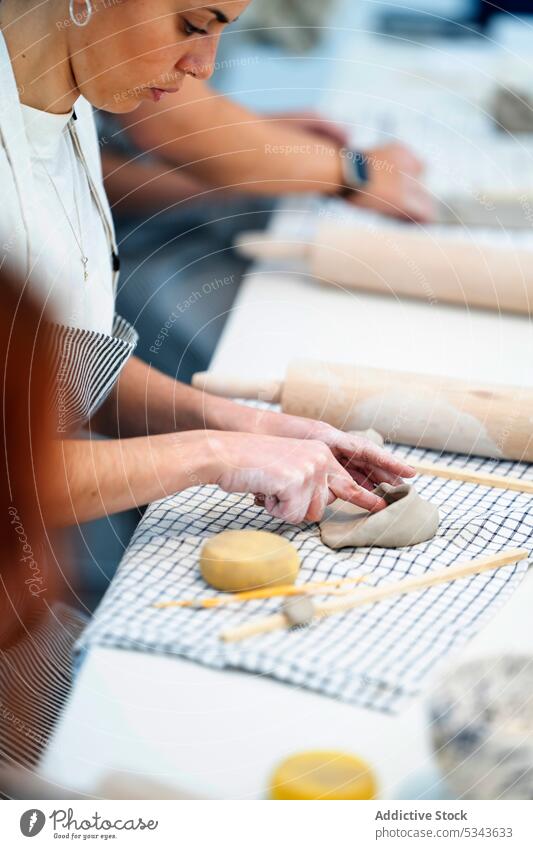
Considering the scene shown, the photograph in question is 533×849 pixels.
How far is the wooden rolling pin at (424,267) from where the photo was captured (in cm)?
111

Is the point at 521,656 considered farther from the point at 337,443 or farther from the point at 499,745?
the point at 337,443

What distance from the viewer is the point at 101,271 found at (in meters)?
0.83

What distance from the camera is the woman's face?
0.67 metres

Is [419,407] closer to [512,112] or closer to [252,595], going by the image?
[252,595]

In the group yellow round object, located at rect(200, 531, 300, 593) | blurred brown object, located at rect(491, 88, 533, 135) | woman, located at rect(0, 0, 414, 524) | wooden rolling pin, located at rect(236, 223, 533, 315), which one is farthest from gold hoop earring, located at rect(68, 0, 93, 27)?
blurred brown object, located at rect(491, 88, 533, 135)

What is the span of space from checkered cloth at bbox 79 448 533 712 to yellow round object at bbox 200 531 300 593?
1cm

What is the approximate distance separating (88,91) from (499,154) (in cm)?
84

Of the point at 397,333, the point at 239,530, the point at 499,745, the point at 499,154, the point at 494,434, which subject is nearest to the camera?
the point at 499,745

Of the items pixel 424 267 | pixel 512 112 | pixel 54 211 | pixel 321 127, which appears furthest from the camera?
pixel 512 112

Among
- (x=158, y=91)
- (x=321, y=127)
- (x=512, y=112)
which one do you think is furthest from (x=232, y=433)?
(x=512, y=112)

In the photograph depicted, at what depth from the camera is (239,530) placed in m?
0.68

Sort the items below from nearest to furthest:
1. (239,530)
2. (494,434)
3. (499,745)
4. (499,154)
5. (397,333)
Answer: (499,745) → (239,530) → (494,434) → (397,333) → (499,154)

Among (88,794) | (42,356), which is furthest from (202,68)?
(88,794)

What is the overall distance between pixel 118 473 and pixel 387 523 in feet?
0.61
